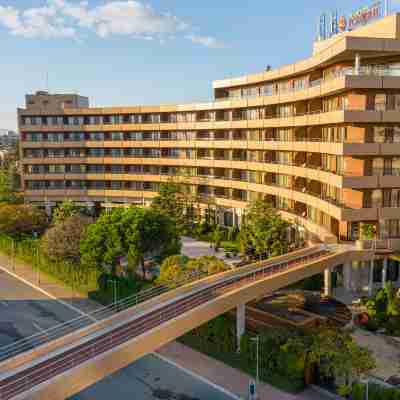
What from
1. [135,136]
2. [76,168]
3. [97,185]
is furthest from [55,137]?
[135,136]

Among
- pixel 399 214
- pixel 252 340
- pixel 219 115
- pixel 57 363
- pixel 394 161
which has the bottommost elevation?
pixel 252 340

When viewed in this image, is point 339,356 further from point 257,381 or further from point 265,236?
point 265,236

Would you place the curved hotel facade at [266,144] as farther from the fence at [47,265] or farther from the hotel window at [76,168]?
the fence at [47,265]

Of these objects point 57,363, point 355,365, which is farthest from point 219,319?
point 57,363

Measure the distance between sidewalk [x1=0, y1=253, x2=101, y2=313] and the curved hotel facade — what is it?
80.2 feet

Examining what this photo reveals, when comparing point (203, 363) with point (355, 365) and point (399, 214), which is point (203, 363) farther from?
point (399, 214)

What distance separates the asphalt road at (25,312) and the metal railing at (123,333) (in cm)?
1545

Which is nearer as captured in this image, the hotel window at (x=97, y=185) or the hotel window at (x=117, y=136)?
the hotel window at (x=117, y=136)

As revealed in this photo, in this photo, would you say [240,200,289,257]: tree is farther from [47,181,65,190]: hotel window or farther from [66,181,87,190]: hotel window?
[47,181,65,190]: hotel window

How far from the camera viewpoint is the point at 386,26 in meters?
47.5

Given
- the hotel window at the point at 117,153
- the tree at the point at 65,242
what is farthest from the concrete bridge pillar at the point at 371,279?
the hotel window at the point at 117,153

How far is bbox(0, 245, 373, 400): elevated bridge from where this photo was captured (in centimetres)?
2323

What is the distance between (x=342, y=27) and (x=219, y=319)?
37277mm

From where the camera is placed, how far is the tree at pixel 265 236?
5003 centimetres
